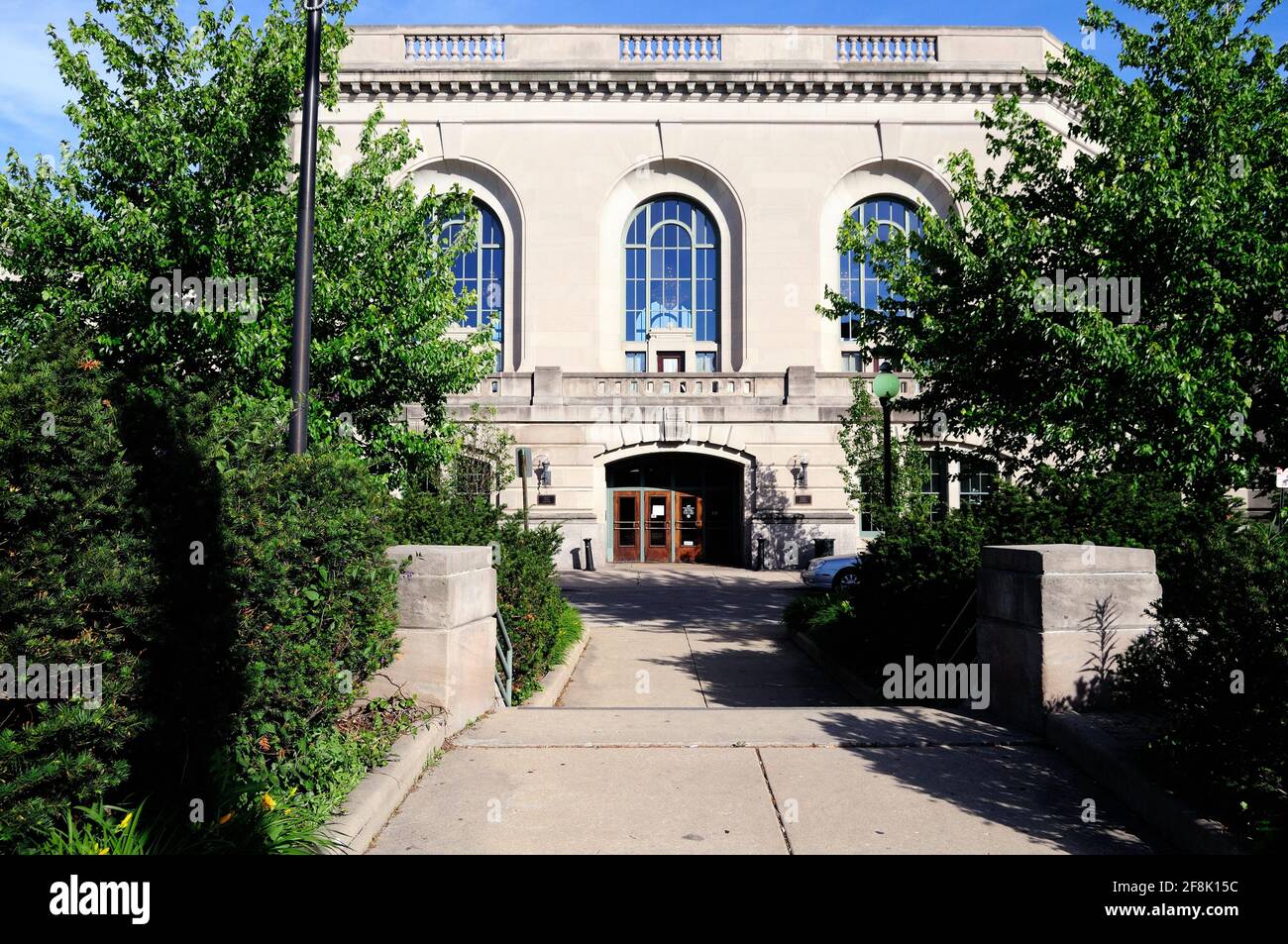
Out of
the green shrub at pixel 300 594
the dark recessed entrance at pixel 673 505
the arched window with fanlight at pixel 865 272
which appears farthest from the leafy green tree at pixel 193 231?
the arched window with fanlight at pixel 865 272

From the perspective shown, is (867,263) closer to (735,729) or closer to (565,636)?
(565,636)

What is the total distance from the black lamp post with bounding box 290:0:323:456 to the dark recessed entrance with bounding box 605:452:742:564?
794 inches

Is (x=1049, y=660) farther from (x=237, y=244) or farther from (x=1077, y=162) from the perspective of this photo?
(x=237, y=244)

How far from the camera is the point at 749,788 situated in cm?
505

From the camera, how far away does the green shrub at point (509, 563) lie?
29.2 feet

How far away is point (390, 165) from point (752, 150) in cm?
1664

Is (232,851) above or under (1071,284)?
under

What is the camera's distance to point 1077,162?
12.0 meters

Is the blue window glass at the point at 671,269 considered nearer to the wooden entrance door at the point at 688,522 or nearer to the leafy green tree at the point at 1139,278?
the wooden entrance door at the point at 688,522

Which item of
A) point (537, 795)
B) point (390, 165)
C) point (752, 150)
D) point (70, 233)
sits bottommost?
point (537, 795)

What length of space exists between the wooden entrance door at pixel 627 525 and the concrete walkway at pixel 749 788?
20988 millimetres

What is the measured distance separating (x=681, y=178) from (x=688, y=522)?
11.9m

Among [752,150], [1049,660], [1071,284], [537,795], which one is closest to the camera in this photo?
[537,795]
